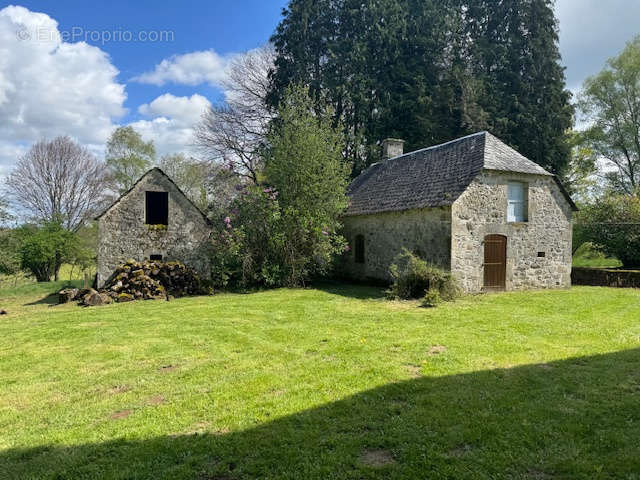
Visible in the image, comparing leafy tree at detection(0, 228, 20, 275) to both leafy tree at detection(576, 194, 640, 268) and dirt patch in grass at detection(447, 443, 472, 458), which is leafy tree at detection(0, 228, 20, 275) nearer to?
dirt patch in grass at detection(447, 443, 472, 458)

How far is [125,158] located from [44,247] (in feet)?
43.0

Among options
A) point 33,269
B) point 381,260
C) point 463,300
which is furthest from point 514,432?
point 33,269

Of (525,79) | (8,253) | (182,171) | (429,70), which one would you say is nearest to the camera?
(8,253)

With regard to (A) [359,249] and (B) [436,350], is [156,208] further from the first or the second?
(B) [436,350]

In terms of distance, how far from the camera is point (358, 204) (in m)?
18.6

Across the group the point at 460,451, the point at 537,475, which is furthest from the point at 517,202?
the point at 537,475

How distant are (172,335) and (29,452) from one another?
14.7ft

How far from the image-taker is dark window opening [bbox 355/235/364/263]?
18219 millimetres

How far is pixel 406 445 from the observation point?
3.54 metres

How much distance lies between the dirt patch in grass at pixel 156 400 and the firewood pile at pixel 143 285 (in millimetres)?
9421

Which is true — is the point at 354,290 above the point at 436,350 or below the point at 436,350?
below

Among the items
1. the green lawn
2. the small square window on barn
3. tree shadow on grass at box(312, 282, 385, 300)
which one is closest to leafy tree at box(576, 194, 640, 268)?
tree shadow on grass at box(312, 282, 385, 300)

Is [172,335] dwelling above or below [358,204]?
below

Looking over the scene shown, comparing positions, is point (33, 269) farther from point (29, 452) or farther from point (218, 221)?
point (29, 452)
